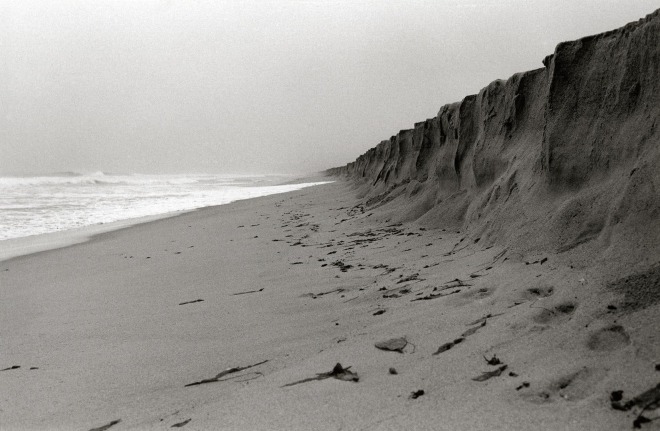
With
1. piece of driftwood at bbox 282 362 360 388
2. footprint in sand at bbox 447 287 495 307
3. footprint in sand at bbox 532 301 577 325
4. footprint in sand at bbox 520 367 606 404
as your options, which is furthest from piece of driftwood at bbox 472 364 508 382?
footprint in sand at bbox 447 287 495 307

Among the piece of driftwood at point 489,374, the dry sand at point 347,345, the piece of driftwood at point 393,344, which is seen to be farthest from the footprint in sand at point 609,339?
the piece of driftwood at point 393,344

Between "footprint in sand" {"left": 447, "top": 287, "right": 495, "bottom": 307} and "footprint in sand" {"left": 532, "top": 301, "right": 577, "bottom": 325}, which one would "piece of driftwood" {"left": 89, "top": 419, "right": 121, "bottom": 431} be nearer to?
"footprint in sand" {"left": 447, "top": 287, "right": 495, "bottom": 307}

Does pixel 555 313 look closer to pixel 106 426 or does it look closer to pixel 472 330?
pixel 472 330

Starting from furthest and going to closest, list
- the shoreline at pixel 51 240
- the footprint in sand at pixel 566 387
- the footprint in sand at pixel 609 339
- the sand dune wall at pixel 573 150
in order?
the shoreline at pixel 51 240
the sand dune wall at pixel 573 150
the footprint in sand at pixel 609 339
the footprint in sand at pixel 566 387

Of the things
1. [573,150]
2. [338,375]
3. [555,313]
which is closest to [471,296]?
[555,313]

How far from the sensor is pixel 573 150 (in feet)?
11.0

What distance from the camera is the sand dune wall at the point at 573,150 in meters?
2.70

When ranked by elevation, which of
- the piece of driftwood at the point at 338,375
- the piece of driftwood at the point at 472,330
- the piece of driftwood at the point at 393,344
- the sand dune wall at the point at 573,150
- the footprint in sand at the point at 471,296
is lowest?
the piece of driftwood at the point at 338,375

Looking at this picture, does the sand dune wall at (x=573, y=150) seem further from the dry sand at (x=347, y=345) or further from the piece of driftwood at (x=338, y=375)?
the piece of driftwood at (x=338, y=375)

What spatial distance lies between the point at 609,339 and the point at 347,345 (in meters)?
1.23

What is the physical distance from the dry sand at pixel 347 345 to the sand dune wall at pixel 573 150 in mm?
301

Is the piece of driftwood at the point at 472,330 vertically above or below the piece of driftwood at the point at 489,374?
above

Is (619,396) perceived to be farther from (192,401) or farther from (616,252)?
(192,401)

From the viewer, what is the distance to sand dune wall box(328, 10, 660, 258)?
2.70 m
